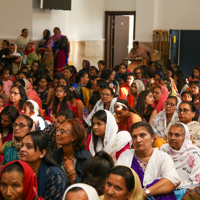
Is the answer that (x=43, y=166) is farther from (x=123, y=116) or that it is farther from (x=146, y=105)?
(x=146, y=105)

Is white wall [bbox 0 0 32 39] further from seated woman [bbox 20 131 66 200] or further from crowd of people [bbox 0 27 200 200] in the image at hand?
seated woman [bbox 20 131 66 200]

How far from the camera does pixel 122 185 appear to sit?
281 cm

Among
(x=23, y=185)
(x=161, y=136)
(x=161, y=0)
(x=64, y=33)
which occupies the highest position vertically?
(x=161, y=0)

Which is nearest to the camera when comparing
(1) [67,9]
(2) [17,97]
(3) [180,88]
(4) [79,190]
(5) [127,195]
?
(4) [79,190]

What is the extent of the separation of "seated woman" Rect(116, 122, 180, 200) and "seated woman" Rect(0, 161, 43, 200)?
0.92m

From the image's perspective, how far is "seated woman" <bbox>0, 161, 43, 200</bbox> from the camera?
9.30 feet

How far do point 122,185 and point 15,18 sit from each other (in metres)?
10.0

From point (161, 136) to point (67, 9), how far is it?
846 centimetres

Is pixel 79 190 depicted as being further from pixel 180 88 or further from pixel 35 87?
pixel 180 88

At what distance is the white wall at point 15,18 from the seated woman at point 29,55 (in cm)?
73

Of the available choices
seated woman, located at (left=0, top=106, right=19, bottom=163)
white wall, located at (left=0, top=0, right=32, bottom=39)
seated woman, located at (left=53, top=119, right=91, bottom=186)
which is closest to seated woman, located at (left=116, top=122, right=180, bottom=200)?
seated woman, located at (left=53, top=119, right=91, bottom=186)

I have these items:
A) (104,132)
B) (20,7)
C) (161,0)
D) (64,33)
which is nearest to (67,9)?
(64,33)

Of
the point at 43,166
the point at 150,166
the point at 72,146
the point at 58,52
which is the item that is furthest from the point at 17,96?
the point at 58,52

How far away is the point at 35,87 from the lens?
827 cm
